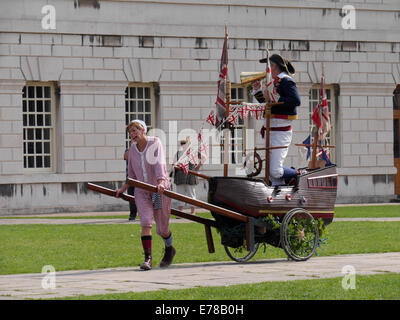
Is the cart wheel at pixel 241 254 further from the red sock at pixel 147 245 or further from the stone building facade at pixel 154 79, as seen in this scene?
the stone building facade at pixel 154 79

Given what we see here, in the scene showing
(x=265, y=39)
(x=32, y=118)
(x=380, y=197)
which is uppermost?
(x=265, y=39)

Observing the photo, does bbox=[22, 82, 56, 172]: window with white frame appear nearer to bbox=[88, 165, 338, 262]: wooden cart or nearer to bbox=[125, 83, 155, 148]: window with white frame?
bbox=[125, 83, 155, 148]: window with white frame

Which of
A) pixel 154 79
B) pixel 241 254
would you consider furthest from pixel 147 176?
pixel 154 79

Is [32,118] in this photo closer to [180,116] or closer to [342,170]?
[180,116]

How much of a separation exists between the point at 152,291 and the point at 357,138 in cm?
2194

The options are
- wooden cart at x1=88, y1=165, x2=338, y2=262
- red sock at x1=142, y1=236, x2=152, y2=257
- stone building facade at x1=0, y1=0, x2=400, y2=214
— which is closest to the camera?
red sock at x1=142, y1=236, x2=152, y2=257

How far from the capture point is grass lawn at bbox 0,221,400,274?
1380 centimetres

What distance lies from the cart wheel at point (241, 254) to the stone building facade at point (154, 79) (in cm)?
1389

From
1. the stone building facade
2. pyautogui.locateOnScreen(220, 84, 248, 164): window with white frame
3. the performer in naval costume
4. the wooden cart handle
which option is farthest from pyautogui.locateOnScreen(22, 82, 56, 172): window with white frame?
the wooden cart handle

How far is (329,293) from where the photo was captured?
9.77 meters

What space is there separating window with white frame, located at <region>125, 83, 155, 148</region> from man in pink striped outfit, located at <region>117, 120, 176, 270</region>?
16425 millimetres

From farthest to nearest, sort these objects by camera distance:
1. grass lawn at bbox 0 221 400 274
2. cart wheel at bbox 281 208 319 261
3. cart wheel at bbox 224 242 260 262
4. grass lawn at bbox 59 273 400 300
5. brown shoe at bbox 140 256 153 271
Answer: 1. grass lawn at bbox 0 221 400 274
2. cart wheel at bbox 224 242 260 262
3. cart wheel at bbox 281 208 319 261
4. brown shoe at bbox 140 256 153 271
5. grass lawn at bbox 59 273 400 300

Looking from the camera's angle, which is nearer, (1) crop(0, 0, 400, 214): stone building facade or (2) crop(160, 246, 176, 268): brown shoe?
(2) crop(160, 246, 176, 268): brown shoe
